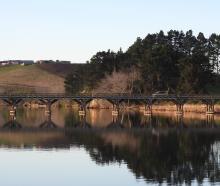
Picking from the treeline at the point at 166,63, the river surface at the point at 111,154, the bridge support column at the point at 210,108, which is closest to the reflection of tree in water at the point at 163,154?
the river surface at the point at 111,154

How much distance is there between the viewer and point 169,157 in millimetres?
52875

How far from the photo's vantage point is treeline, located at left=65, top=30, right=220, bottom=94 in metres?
122

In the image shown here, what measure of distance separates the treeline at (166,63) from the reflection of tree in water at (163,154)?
49343 millimetres

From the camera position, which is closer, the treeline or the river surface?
the river surface

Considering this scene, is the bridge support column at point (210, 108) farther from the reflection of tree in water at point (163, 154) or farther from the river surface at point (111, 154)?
the reflection of tree in water at point (163, 154)

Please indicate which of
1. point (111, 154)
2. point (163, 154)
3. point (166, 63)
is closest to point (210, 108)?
point (166, 63)

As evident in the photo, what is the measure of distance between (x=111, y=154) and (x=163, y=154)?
4.51 metres

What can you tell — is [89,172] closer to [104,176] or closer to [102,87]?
[104,176]

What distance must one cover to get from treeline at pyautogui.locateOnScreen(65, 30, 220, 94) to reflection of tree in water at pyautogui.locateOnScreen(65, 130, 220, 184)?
49.3 meters

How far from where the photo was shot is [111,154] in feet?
183

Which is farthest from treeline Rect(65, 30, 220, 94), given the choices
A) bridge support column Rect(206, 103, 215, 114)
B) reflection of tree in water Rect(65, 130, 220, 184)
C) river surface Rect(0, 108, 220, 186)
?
reflection of tree in water Rect(65, 130, 220, 184)

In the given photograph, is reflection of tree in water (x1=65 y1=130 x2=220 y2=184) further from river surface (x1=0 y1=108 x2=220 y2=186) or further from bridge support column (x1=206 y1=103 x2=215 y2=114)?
bridge support column (x1=206 y1=103 x2=215 y2=114)

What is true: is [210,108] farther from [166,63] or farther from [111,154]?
[111,154]

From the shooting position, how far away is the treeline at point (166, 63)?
400ft
